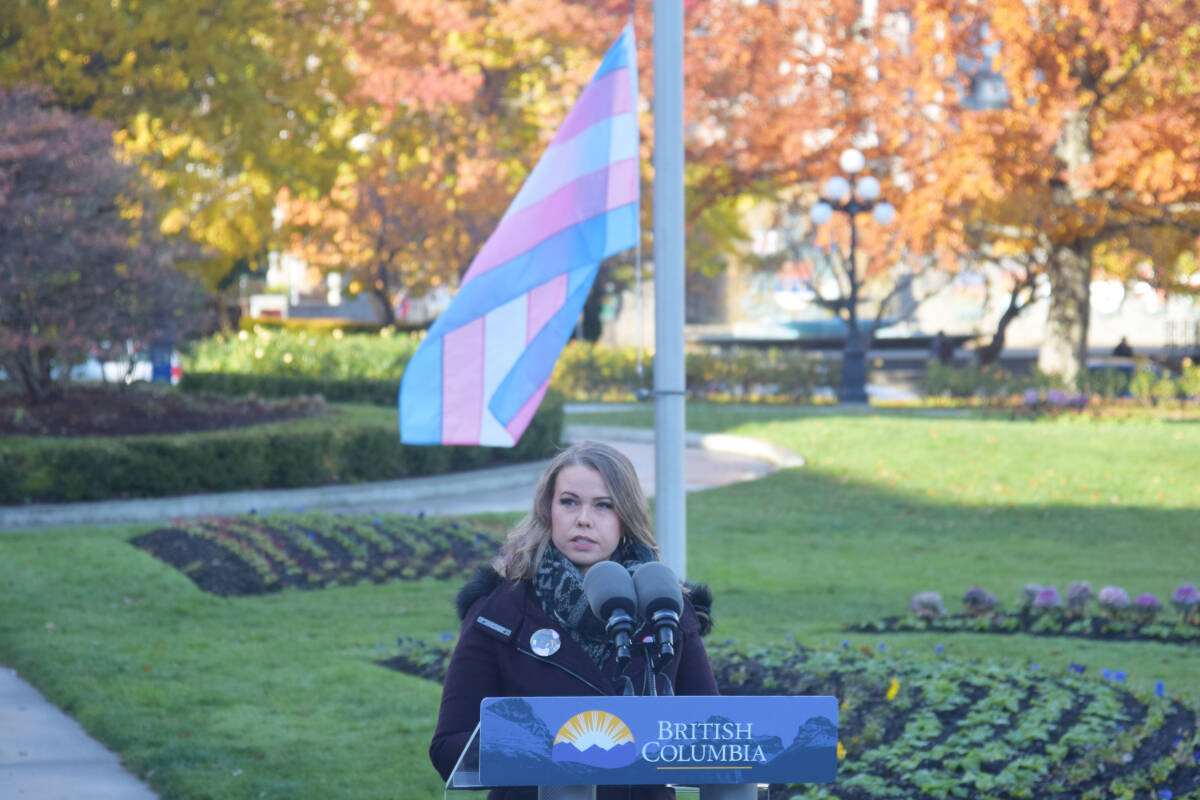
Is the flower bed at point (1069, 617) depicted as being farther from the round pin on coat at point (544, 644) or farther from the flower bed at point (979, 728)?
the round pin on coat at point (544, 644)

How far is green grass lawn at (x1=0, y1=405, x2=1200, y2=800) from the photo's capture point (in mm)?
6676

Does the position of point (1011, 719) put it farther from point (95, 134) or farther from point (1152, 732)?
point (95, 134)

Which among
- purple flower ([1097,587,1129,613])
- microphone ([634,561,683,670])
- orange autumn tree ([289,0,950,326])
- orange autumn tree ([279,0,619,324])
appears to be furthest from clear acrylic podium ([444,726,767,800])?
orange autumn tree ([289,0,950,326])

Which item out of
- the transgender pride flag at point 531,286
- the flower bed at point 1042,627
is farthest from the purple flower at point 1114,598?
the transgender pride flag at point 531,286

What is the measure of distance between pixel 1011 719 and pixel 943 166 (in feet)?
73.2

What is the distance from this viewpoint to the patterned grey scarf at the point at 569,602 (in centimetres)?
314


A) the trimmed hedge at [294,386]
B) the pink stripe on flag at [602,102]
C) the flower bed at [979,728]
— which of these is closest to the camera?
→ the flower bed at [979,728]

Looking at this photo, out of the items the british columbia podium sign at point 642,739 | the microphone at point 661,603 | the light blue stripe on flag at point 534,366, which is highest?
the light blue stripe on flag at point 534,366

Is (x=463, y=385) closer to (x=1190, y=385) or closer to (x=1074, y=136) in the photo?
(x=1074, y=136)

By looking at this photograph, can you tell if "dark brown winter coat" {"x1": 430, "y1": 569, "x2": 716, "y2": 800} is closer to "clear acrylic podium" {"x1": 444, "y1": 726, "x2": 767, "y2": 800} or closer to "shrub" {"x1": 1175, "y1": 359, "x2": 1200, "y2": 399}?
"clear acrylic podium" {"x1": 444, "y1": 726, "x2": 767, "y2": 800}

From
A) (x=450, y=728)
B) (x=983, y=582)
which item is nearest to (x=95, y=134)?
(x=983, y=582)

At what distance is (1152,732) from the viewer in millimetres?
5941

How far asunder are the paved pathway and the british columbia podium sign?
3946 mm

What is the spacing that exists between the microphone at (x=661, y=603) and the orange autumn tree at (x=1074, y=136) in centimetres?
2379
